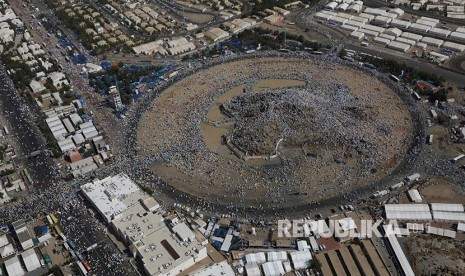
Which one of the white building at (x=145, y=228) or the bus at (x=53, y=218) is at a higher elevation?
the white building at (x=145, y=228)

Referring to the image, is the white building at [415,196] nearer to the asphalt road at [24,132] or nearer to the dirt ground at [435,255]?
the dirt ground at [435,255]

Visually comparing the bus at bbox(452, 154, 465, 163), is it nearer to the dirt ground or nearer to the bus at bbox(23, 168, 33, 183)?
the dirt ground

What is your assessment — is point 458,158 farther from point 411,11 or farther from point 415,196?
point 411,11

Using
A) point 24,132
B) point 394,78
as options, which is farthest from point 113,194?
point 394,78

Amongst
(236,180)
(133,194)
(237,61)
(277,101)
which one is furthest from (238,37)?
(133,194)

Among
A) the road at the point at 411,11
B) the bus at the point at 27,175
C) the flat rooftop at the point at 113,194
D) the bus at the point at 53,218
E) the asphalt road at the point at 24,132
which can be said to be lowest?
the asphalt road at the point at 24,132

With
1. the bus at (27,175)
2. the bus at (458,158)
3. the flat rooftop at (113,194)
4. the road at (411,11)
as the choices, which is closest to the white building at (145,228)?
the flat rooftop at (113,194)

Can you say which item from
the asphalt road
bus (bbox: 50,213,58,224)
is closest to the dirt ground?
bus (bbox: 50,213,58,224)
